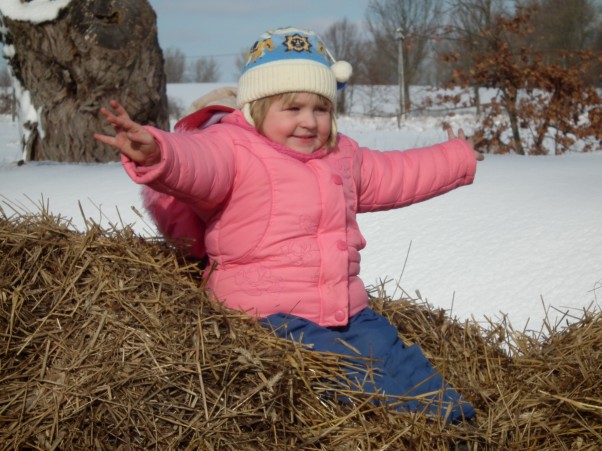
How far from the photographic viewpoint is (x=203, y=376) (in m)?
1.65

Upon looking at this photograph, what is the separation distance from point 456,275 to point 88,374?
1672 mm

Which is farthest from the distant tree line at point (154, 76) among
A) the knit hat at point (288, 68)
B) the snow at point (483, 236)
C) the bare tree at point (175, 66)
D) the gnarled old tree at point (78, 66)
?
the bare tree at point (175, 66)

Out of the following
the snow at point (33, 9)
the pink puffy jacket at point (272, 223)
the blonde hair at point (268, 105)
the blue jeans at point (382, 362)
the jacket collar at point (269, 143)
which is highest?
the snow at point (33, 9)

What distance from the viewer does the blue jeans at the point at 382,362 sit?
1.85 meters

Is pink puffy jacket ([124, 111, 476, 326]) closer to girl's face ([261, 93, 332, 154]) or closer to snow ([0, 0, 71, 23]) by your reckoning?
girl's face ([261, 93, 332, 154])

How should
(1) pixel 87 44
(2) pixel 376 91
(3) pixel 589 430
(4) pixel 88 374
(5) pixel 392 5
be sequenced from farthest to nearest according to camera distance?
1. (5) pixel 392 5
2. (2) pixel 376 91
3. (1) pixel 87 44
4. (3) pixel 589 430
5. (4) pixel 88 374

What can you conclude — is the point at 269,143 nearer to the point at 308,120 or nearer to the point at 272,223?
the point at 308,120

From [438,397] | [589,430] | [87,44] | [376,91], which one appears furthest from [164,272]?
[376,91]

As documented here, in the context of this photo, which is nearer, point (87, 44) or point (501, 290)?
point (501, 290)

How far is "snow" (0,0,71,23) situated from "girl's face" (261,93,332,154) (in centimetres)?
317

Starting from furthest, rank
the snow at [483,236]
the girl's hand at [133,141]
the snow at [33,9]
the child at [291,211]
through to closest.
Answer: the snow at [33,9] → the snow at [483,236] → the child at [291,211] → the girl's hand at [133,141]

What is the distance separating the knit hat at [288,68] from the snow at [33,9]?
2980 mm

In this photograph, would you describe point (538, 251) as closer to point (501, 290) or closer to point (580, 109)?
point (501, 290)

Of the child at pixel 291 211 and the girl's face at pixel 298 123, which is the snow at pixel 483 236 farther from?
the girl's face at pixel 298 123
